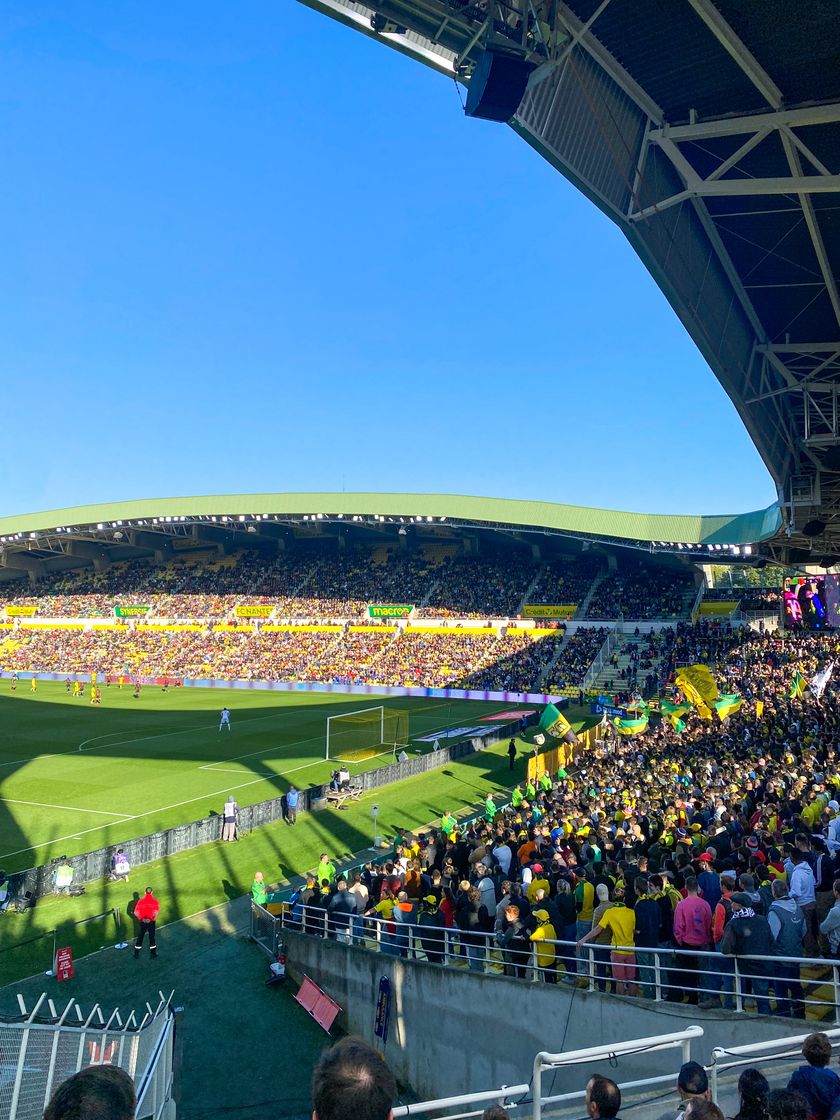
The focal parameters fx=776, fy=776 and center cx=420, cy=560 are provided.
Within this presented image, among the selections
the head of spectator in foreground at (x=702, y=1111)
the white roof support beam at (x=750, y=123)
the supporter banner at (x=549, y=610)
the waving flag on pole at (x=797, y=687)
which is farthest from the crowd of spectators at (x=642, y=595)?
the head of spectator in foreground at (x=702, y=1111)

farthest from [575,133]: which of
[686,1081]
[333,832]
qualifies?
[333,832]

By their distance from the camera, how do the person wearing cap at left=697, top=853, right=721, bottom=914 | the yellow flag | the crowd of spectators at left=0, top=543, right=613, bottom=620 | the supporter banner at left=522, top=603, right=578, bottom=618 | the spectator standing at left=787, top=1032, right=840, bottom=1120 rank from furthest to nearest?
the crowd of spectators at left=0, top=543, right=613, bottom=620, the supporter banner at left=522, top=603, right=578, bottom=618, the yellow flag, the person wearing cap at left=697, top=853, right=721, bottom=914, the spectator standing at left=787, top=1032, right=840, bottom=1120

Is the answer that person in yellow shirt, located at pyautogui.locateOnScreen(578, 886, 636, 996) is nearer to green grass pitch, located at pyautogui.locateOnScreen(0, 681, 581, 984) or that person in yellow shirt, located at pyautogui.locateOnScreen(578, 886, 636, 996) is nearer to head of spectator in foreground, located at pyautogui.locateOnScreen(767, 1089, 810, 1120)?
head of spectator in foreground, located at pyautogui.locateOnScreen(767, 1089, 810, 1120)

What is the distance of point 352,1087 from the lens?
2484mm

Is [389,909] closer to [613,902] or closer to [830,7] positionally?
[613,902]

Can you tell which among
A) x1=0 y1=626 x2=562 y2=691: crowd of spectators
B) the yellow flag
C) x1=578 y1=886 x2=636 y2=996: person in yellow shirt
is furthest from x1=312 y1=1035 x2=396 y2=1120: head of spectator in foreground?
x1=0 y1=626 x2=562 y2=691: crowd of spectators

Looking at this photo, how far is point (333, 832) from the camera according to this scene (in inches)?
855

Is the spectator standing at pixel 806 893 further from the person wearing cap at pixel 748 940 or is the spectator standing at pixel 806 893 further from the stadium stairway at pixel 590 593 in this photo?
the stadium stairway at pixel 590 593

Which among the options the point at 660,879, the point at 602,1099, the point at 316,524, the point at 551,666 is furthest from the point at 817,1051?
the point at 316,524

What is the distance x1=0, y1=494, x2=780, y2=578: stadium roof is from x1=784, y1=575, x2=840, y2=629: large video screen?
3.68 meters

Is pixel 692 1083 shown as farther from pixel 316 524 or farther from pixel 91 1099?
pixel 316 524

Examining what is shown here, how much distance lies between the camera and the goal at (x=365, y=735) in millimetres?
33281

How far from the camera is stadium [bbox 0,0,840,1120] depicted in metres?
7.93

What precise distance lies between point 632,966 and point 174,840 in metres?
14.6
